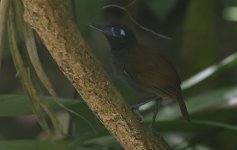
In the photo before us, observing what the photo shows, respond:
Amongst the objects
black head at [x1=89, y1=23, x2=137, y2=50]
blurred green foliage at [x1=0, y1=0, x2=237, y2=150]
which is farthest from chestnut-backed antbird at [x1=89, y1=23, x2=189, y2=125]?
blurred green foliage at [x1=0, y1=0, x2=237, y2=150]

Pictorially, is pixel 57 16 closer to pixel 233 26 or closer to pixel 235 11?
pixel 235 11

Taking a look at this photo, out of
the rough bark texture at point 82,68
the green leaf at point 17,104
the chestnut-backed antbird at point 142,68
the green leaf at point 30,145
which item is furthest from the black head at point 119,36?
the rough bark texture at point 82,68

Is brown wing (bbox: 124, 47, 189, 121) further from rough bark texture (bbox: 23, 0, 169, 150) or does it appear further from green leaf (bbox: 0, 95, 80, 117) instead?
rough bark texture (bbox: 23, 0, 169, 150)

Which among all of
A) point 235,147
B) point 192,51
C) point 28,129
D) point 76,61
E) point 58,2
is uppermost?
point 58,2

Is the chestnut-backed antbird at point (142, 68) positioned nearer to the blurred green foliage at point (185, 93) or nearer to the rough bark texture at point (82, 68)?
the blurred green foliage at point (185, 93)

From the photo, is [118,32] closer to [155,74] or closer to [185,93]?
[155,74]

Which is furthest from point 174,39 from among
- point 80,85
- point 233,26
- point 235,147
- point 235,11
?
point 80,85

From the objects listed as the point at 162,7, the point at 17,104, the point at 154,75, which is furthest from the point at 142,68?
the point at 162,7
